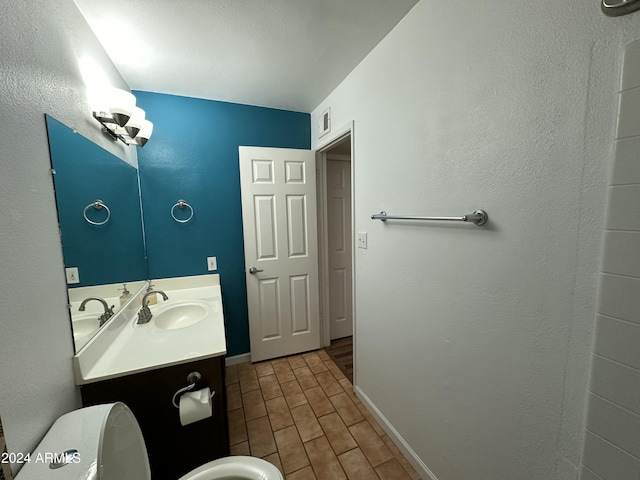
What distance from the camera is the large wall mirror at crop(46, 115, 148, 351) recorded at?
97 centimetres

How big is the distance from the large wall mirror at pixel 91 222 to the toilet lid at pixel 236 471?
2.20 ft

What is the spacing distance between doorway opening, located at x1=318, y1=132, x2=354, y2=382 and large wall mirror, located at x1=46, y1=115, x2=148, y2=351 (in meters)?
1.53

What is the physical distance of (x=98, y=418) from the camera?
0.76 metres

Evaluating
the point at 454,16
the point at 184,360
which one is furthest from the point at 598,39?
the point at 184,360

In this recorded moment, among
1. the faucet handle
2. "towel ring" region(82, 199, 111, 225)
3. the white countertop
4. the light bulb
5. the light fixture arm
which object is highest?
the light bulb

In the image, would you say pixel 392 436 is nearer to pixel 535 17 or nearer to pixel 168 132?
pixel 535 17

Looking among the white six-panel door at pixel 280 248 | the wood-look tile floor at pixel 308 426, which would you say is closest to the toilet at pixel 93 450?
the wood-look tile floor at pixel 308 426

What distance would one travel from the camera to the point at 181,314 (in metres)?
1.76

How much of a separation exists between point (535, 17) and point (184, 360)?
1.74 metres

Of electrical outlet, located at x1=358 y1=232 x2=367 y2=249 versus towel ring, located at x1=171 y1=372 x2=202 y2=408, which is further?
electrical outlet, located at x1=358 y1=232 x2=367 y2=249

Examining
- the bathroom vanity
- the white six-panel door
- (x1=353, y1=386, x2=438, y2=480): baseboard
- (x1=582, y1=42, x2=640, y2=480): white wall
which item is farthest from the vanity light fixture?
(x1=353, y1=386, x2=438, y2=480): baseboard

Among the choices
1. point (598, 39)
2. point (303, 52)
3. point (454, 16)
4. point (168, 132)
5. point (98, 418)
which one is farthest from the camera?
point (168, 132)

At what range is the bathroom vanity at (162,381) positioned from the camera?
1.03m

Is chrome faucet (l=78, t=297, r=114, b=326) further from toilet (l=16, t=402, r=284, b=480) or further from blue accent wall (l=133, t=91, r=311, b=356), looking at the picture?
blue accent wall (l=133, t=91, r=311, b=356)
